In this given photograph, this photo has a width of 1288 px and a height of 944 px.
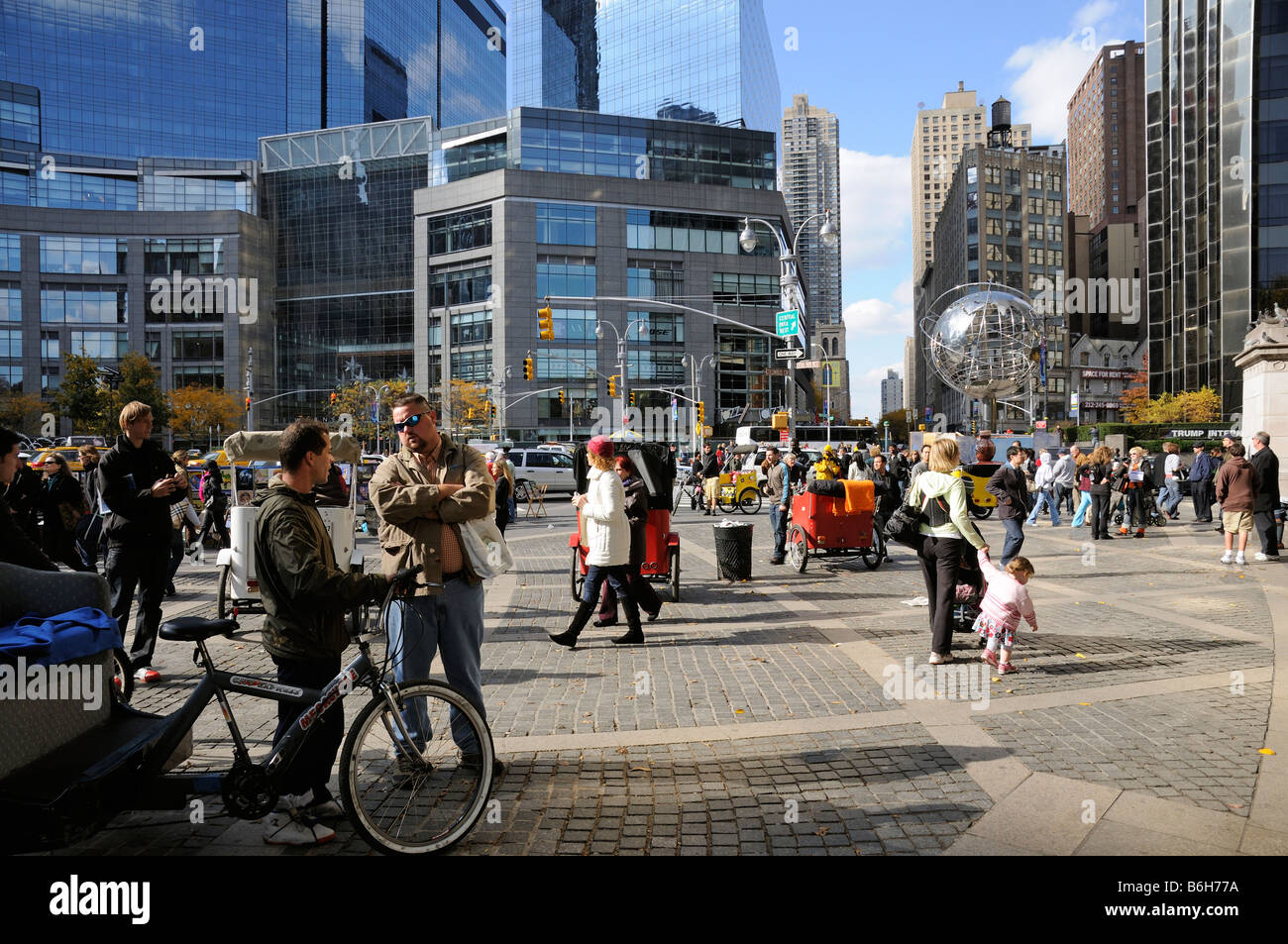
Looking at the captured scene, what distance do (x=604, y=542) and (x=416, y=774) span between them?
4.17 m

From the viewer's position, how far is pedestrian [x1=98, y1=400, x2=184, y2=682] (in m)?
6.54

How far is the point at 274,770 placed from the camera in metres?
3.69

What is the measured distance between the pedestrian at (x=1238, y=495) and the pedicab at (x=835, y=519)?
18.1 feet

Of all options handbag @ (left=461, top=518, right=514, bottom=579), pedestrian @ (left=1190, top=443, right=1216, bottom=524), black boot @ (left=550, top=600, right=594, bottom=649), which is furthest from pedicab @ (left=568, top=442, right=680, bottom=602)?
pedestrian @ (left=1190, top=443, right=1216, bottom=524)

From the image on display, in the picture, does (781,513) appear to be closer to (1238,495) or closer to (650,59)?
(1238,495)

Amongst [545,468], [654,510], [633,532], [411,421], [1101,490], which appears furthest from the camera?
[545,468]

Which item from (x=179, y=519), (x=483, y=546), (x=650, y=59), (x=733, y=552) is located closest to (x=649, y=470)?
(x=733, y=552)

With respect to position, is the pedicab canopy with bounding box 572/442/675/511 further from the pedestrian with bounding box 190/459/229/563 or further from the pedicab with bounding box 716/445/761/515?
the pedicab with bounding box 716/445/761/515

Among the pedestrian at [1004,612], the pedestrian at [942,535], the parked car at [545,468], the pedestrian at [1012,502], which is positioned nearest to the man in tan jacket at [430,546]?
the pedestrian at [942,535]

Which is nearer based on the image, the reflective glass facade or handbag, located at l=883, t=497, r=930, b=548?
handbag, located at l=883, t=497, r=930, b=548

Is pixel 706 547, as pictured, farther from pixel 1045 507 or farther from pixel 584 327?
pixel 584 327

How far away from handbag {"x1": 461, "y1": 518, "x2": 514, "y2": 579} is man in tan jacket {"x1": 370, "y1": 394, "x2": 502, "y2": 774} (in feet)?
0.12

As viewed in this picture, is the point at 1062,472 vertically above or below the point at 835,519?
above

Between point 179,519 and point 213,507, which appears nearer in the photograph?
point 179,519
